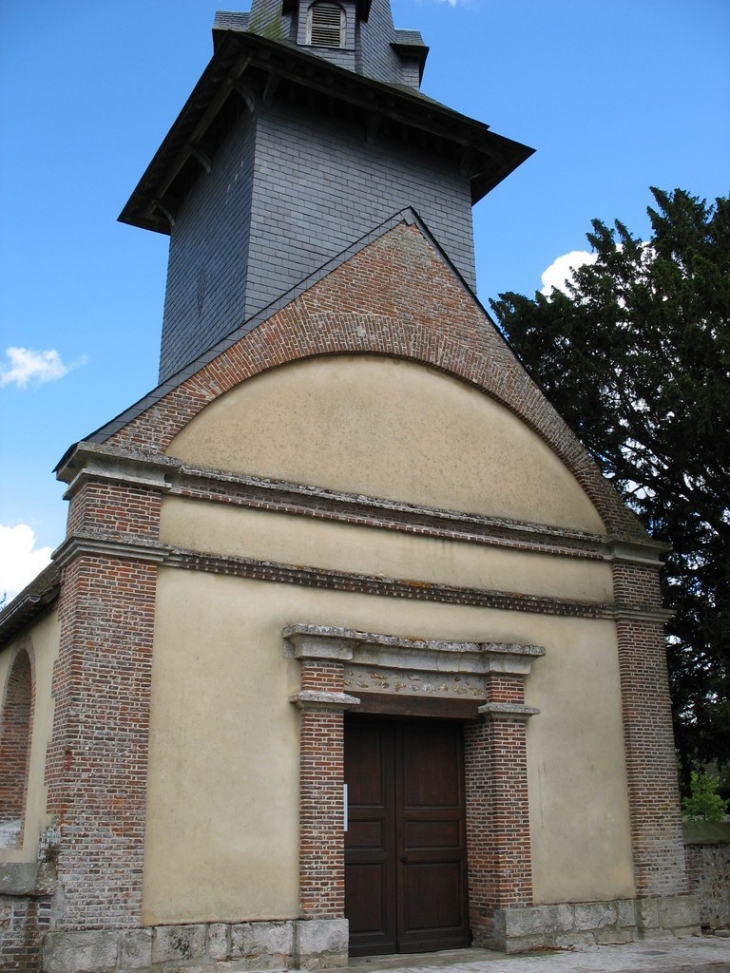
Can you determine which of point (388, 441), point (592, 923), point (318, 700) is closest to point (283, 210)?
point (388, 441)

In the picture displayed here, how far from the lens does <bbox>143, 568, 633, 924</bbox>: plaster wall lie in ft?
29.8

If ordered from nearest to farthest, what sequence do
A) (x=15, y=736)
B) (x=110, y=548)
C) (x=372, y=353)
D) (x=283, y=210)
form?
1. (x=110, y=548)
2. (x=15, y=736)
3. (x=372, y=353)
4. (x=283, y=210)

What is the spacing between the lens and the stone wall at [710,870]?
1204 cm

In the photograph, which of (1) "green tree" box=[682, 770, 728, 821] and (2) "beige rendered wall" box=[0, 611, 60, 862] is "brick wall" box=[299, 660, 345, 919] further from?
(1) "green tree" box=[682, 770, 728, 821]

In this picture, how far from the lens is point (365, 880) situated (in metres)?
10.3

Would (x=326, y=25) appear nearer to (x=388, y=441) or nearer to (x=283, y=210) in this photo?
(x=283, y=210)

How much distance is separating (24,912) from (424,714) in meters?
4.60

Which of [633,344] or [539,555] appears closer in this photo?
[539,555]

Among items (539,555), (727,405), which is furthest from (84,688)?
(727,405)

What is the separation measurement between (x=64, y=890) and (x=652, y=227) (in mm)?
13063

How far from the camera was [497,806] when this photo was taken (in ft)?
35.4

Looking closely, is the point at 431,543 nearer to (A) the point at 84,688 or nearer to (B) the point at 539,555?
(B) the point at 539,555

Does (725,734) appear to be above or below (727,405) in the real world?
below

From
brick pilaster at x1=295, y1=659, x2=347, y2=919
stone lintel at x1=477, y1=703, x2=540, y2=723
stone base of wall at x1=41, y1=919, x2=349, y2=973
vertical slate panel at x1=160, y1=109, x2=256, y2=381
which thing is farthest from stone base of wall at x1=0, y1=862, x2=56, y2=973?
vertical slate panel at x1=160, y1=109, x2=256, y2=381
